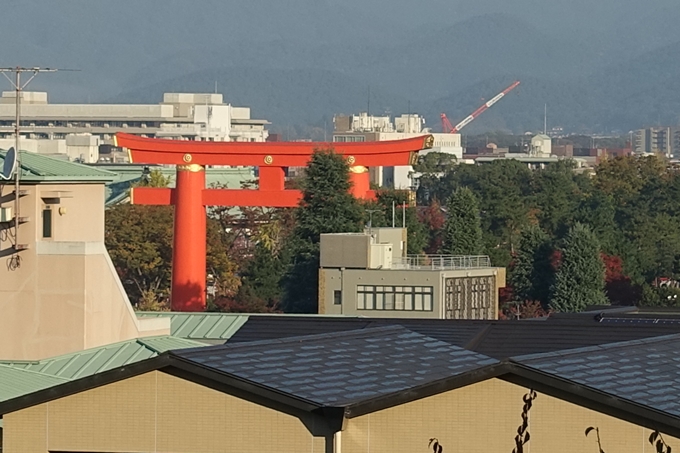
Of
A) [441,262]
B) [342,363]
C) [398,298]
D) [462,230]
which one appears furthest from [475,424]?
[462,230]

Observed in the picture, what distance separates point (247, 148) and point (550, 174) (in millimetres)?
48104

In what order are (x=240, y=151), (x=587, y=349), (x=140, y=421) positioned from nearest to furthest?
(x=140, y=421) → (x=587, y=349) → (x=240, y=151)

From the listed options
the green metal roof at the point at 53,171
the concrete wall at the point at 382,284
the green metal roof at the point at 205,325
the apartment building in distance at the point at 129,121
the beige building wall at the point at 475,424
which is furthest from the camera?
the apartment building in distance at the point at 129,121

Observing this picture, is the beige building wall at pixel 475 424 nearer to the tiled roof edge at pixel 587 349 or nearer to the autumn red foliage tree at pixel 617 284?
the tiled roof edge at pixel 587 349

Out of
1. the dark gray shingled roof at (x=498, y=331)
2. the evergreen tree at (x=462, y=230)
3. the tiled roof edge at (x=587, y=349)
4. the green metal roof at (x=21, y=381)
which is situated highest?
the evergreen tree at (x=462, y=230)

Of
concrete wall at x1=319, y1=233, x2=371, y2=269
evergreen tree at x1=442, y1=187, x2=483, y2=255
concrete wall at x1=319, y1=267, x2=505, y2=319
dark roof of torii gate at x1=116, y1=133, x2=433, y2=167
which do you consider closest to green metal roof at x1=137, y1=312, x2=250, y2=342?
concrete wall at x1=319, y1=267, x2=505, y2=319

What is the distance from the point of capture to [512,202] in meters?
78.7

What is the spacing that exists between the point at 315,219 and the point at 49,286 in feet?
101

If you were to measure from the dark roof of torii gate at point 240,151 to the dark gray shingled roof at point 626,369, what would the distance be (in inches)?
1418

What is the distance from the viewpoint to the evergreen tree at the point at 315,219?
5384 centimetres

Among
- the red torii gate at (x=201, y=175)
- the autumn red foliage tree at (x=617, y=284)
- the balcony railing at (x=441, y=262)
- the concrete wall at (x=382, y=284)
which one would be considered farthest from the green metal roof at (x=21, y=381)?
the autumn red foliage tree at (x=617, y=284)

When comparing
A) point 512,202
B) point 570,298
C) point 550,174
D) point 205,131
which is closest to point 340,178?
point 570,298

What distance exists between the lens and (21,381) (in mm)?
20188

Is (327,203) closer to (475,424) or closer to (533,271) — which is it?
(533,271)
